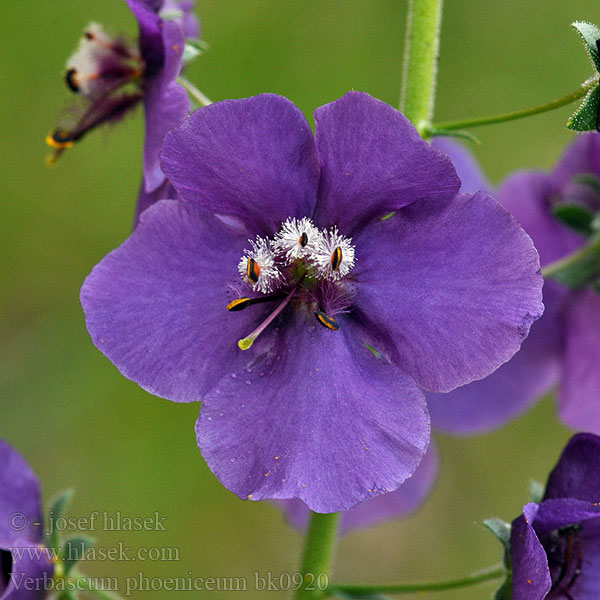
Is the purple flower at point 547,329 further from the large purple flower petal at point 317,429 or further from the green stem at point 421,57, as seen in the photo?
the large purple flower petal at point 317,429

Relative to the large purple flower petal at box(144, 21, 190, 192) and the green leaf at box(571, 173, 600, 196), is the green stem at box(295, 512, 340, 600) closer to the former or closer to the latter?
the large purple flower petal at box(144, 21, 190, 192)

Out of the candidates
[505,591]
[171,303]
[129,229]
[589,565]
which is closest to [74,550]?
[171,303]

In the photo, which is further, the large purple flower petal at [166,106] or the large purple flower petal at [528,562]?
the large purple flower petal at [166,106]

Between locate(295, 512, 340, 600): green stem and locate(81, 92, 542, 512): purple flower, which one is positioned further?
locate(295, 512, 340, 600): green stem

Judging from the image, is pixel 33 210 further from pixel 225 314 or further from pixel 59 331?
pixel 225 314

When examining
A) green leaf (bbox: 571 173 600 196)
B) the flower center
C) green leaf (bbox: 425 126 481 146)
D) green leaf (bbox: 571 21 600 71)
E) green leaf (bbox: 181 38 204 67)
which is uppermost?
green leaf (bbox: 571 21 600 71)

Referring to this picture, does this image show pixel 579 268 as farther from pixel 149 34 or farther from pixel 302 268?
pixel 149 34

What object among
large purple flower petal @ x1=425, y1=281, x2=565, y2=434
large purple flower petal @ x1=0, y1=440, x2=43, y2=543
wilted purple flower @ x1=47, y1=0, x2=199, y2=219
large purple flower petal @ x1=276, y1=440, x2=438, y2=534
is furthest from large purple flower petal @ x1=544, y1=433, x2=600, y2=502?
large purple flower petal @ x1=0, y1=440, x2=43, y2=543

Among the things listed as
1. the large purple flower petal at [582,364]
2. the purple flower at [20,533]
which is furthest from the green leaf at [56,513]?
the large purple flower petal at [582,364]

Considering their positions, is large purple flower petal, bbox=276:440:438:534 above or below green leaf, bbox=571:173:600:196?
below
